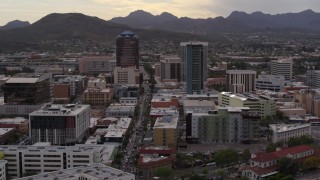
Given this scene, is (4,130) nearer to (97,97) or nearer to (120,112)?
(120,112)

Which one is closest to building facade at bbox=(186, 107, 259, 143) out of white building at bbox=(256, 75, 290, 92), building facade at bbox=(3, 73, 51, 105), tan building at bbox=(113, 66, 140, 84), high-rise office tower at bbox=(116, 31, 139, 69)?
building facade at bbox=(3, 73, 51, 105)

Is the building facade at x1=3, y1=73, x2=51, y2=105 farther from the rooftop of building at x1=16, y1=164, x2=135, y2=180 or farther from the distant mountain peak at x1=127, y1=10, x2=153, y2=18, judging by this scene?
the distant mountain peak at x1=127, y1=10, x2=153, y2=18

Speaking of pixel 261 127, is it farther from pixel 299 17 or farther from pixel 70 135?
pixel 299 17

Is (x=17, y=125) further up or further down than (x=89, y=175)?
further down

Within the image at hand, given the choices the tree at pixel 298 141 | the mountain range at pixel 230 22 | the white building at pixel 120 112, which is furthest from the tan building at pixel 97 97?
the mountain range at pixel 230 22

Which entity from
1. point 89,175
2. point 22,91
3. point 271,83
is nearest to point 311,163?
point 89,175

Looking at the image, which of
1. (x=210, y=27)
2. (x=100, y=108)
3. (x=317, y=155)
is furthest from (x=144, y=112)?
(x=210, y=27)

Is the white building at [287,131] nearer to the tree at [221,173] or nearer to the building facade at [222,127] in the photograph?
the building facade at [222,127]
